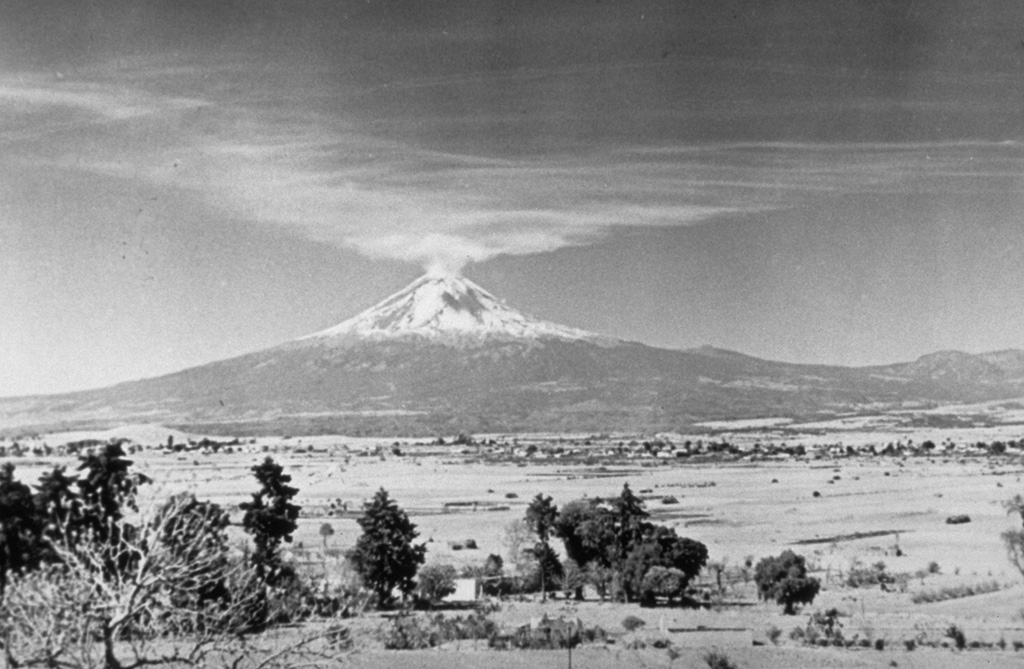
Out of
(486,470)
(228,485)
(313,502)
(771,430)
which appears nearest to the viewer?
(313,502)

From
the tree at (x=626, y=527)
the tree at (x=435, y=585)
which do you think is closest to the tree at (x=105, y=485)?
the tree at (x=435, y=585)

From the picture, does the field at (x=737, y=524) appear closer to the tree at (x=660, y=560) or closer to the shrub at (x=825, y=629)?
the shrub at (x=825, y=629)

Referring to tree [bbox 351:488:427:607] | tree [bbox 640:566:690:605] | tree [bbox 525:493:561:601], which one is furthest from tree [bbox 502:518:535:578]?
tree [bbox 640:566:690:605]

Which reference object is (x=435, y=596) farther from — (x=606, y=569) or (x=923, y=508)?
(x=923, y=508)

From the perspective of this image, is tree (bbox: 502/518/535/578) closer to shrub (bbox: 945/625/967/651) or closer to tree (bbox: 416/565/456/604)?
tree (bbox: 416/565/456/604)

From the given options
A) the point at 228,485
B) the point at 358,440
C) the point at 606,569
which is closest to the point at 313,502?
the point at 228,485

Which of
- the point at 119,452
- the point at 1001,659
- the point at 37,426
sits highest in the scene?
the point at 37,426

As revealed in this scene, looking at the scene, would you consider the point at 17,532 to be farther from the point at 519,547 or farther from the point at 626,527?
the point at 519,547
